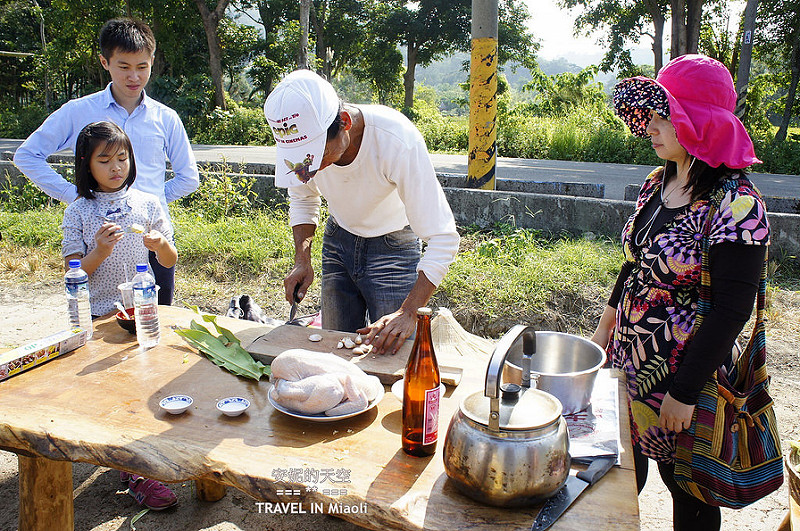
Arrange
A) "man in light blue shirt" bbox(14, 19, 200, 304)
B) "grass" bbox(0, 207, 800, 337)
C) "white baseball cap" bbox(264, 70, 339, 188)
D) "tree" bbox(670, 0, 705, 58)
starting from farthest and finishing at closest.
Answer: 1. "tree" bbox(670, 0, 705, 58)
2. "grass" bbox(0, 207, 800, 337)
3. "man in light blue shirt" bbox(14, 19, 200, 304)
4. "white baseball cap" bbox(264, 70, 339, 188)

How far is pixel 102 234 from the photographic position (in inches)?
103

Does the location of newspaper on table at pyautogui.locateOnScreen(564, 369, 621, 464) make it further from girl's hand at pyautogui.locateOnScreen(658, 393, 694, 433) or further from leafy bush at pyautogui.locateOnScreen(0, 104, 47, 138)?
leafy bush at pyautogui.locateOnScreen(0, 104, 47, 138)

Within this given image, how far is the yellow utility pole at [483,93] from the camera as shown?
5746 mm

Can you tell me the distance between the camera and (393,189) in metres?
2.64

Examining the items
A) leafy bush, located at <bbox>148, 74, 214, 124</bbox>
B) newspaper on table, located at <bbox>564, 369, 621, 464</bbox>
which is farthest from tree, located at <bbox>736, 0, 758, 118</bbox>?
leafy bush, located at <bbox>148, 74, 214, 124</bbox>

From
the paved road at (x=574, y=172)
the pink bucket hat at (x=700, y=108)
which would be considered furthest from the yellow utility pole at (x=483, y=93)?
the pink bucket hat at (x=700, y=108)

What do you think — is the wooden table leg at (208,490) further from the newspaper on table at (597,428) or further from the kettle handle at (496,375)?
the kettle handle at (496,375)

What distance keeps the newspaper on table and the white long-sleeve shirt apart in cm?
80

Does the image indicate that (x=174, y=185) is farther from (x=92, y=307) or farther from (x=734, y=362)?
(x=734, y=362)

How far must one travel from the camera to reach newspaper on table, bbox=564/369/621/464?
1598 mm

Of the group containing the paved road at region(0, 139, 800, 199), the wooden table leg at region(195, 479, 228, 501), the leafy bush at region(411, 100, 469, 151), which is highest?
the leafy bush at region(411, 100, 469, 151)

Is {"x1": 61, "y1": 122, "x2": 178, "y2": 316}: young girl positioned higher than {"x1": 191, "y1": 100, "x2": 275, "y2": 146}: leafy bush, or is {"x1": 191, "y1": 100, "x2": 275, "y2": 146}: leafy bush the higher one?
{"x1": 191, "y1": 100, "x2": 275, "y2": 146}: leafy bush

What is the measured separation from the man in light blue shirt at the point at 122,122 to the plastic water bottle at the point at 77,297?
0.85 metres

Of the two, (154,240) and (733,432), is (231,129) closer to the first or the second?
(154,240)
